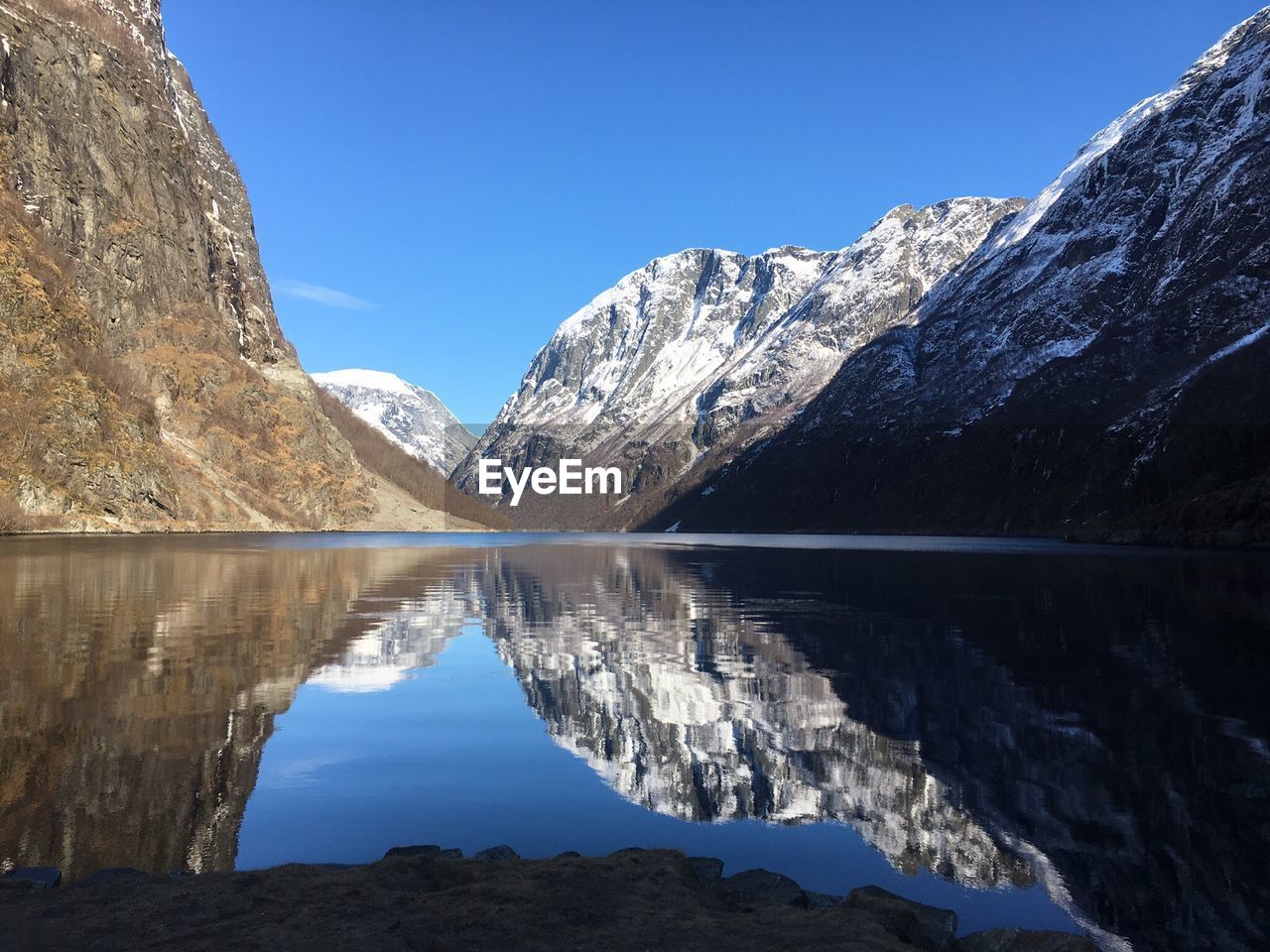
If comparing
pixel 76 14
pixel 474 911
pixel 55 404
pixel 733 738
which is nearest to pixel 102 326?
pixel 55 404

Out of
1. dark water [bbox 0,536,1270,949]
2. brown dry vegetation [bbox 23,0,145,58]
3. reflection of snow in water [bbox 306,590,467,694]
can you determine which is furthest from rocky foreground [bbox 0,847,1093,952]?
brown dry vegetation [bbox 23,0,145,58]

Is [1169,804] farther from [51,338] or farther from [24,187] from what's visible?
[24,187]

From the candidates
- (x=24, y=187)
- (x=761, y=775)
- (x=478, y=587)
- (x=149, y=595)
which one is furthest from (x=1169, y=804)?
(x=24, y=187)

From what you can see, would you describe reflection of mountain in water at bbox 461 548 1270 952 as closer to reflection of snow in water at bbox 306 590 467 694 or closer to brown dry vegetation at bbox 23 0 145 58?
reflection of snow in water at bbox 306 590 467 694

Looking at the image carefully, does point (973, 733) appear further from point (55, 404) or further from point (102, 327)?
point (102, 327)

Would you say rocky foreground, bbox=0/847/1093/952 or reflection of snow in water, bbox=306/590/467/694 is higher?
reflection of snow in water, bbox=306/590/467/694

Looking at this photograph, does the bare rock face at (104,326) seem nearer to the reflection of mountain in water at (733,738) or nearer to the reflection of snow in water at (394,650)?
the reflection of snow in water at (394,650)
